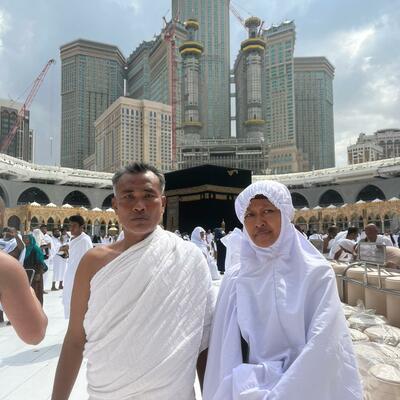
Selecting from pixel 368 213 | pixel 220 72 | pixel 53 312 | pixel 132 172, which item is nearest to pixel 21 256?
pixel 53 312

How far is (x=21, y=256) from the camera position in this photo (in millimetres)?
4070

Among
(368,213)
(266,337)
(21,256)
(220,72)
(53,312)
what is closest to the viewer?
(266,337)

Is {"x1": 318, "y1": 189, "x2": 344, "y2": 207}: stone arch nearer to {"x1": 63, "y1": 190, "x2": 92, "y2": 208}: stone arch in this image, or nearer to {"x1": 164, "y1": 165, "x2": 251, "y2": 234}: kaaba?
{"x1": 164, "y1": 165, "x2": 251, "y2": 234}: kaaba

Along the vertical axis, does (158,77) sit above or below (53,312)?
above

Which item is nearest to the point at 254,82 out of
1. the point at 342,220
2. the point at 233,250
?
the point at 342,220

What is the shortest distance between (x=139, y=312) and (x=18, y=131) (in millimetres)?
65711

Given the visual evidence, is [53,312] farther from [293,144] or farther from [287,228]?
[293,144]

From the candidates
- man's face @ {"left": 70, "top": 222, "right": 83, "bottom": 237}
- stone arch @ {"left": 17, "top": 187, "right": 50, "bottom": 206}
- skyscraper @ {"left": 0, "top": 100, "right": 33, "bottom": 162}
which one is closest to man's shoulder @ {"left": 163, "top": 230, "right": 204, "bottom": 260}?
man's face @ {"left": 70, "top": 222, "right": 83, "bottom": 237}

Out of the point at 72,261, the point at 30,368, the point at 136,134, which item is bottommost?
the point at 30,368

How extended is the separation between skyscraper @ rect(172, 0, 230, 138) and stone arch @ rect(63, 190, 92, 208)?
109 feet

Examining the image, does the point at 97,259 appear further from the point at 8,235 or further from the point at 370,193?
the point at 370,193

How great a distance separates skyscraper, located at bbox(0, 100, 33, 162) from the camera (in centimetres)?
5606

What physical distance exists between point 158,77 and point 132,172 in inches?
2776

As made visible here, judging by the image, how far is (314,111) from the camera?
7006 cm
